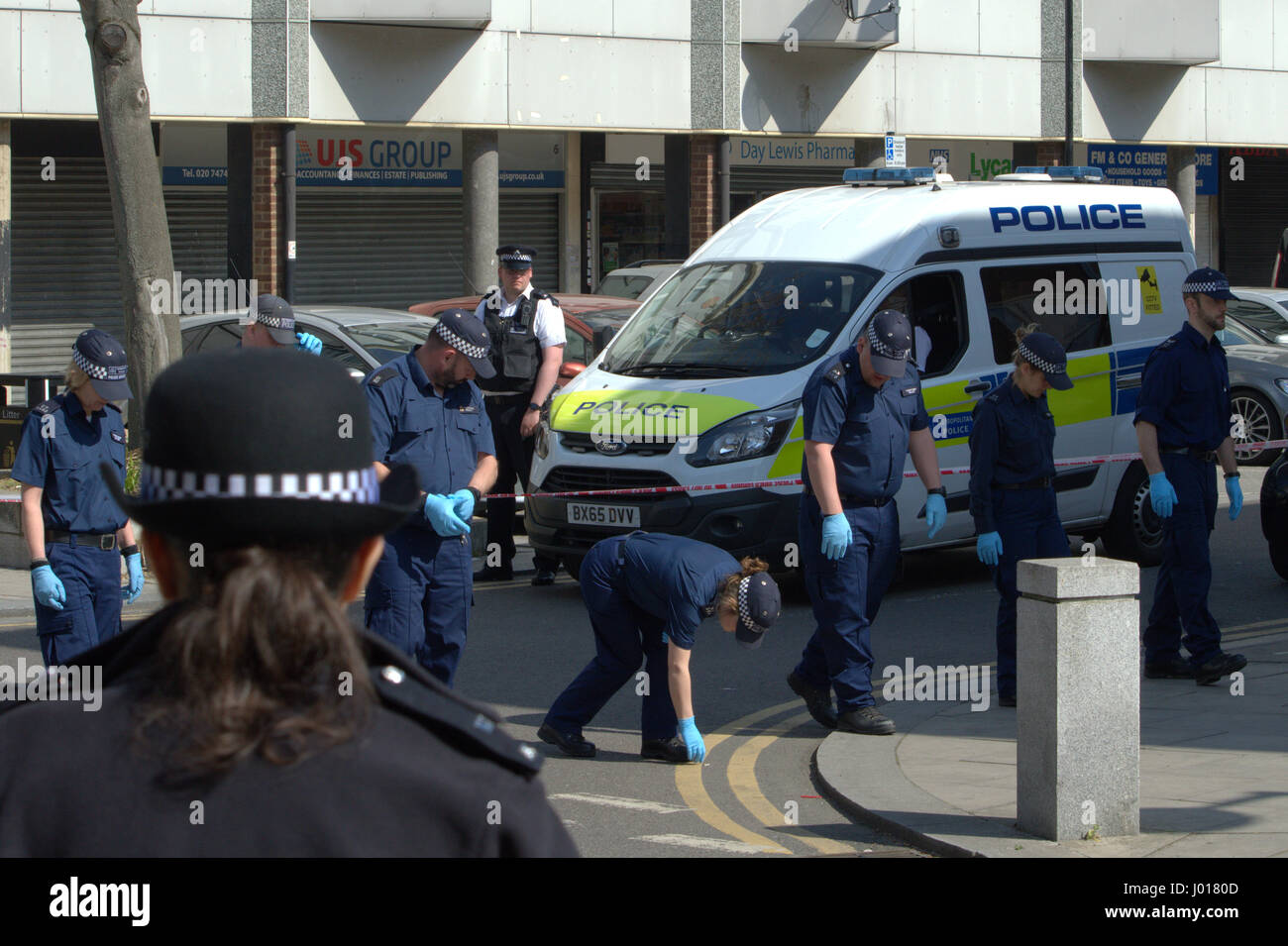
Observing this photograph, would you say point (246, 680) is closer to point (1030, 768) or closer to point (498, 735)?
point (498, 735)

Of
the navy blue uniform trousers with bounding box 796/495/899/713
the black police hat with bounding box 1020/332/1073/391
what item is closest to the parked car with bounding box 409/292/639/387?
the black police hat with bounding box 1020/332/1073/391

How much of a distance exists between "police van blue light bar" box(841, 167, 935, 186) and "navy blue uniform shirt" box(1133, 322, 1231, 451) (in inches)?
127

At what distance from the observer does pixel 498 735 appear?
1683 millimetres

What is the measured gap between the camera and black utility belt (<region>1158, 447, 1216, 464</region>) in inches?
320

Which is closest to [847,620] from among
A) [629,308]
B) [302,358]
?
[302,358]

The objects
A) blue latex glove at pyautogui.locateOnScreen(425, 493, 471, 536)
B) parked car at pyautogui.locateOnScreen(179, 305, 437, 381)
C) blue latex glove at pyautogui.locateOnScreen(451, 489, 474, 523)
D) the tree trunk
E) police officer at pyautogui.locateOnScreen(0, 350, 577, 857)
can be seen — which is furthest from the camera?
the tree trunk

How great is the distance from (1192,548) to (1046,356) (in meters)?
1.29

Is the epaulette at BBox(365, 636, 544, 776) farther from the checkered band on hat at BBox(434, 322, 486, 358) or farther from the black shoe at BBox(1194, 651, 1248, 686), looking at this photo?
the black shoe at BBox(1194, 651, 1248, 686)

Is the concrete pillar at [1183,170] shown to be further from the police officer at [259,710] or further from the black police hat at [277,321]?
the police officer at [259,710]

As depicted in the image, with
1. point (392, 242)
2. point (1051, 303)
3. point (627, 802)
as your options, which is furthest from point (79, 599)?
point (392, 242)

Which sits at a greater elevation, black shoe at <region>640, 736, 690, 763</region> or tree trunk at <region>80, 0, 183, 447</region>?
tree trunk at <region>80, 0, 183, 447</region>

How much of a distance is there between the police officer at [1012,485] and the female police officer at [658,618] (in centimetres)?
161

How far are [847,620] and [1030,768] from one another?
1.68m
